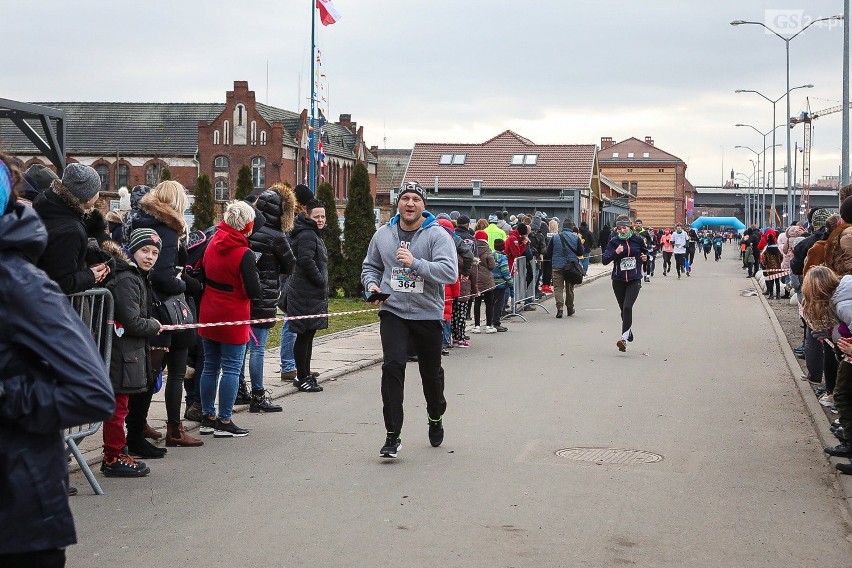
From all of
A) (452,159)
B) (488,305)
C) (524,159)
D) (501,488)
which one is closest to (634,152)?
(524,159)

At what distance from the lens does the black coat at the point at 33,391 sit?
9.92 feet

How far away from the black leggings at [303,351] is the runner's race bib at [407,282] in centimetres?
356

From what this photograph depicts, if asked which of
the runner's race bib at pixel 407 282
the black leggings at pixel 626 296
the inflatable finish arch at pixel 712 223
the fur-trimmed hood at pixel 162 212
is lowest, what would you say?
the black leggings at pixel 626 296

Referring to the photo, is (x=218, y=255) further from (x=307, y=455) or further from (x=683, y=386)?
(x=683, y=386)

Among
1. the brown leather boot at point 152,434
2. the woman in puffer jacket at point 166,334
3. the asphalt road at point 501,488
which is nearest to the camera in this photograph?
the asphalt road at point 501,488

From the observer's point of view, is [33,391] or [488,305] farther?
[488,305]

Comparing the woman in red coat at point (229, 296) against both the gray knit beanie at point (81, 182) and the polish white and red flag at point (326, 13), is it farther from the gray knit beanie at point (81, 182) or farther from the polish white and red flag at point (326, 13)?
the polish white and red flag at point (326, 13)

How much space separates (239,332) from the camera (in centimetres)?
912

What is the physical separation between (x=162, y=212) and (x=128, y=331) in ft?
4.12

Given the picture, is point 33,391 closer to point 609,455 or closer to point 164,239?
point 164,239

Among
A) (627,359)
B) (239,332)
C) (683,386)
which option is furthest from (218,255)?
(627,359)

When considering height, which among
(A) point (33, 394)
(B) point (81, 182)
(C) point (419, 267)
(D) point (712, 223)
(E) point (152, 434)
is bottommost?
(E) point (152, 434)

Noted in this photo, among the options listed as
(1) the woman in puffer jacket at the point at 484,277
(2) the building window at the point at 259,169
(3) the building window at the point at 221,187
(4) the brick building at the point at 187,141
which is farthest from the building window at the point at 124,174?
(1) the woman in puffer jacket at the point at 484,277

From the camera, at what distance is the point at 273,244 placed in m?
10.5
